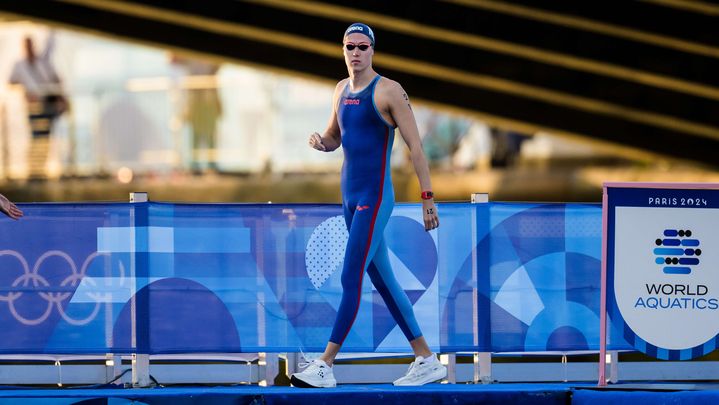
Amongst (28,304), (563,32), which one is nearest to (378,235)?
(28,304)

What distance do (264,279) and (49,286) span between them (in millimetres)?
1516

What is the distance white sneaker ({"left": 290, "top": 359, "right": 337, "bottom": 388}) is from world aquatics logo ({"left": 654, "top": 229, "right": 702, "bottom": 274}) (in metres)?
2.25

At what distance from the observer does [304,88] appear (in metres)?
32.8

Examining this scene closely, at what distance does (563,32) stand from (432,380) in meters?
22.9

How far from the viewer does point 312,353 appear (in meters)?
8.61

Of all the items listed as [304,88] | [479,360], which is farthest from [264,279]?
[304,88]

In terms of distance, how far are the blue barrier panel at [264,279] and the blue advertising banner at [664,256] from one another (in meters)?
0.96

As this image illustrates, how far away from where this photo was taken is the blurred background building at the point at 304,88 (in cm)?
2919

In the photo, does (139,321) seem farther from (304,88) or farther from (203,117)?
(304,88)

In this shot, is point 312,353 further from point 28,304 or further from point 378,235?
point 28,304

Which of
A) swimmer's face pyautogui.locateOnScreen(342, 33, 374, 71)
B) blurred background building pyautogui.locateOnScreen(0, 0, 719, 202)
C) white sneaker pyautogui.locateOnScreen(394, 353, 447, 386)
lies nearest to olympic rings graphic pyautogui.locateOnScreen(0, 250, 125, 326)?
white sneaker pyautogui.locateOnScreen(394, 353, 447, 386)

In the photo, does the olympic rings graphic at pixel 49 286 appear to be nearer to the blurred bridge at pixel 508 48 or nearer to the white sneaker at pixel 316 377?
the white sneaker at pixel 316 377

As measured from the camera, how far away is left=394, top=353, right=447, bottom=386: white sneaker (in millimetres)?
7938

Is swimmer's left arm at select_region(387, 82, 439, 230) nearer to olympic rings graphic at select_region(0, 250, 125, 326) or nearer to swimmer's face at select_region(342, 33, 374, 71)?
swimmer's face at select_region(342, 33, 374, 71)
